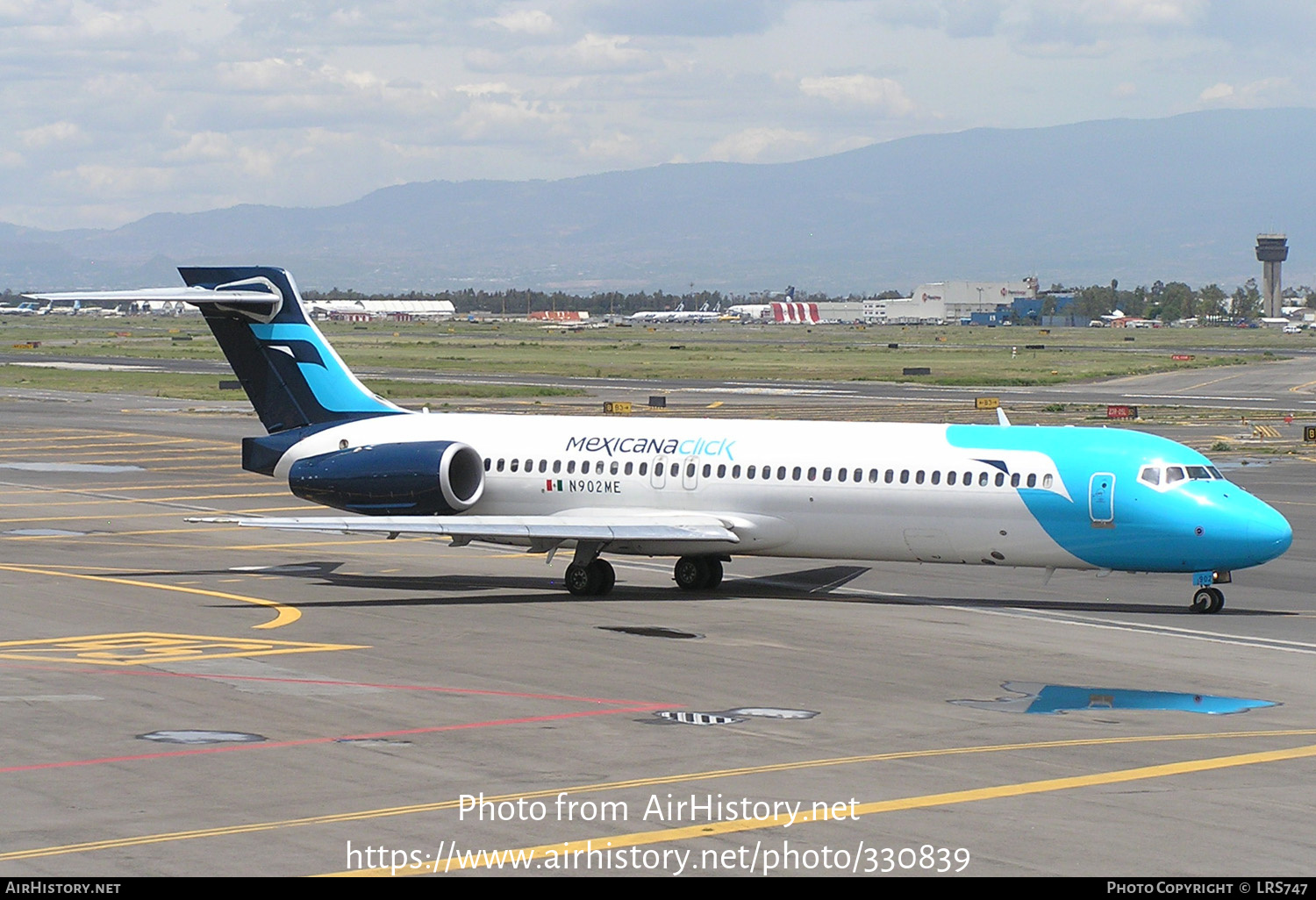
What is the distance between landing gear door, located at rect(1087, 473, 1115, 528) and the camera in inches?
1273

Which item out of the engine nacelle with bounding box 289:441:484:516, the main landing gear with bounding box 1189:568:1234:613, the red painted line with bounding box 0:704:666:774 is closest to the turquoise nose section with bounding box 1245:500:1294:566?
the main landing gear with bounding box 1189:568:1234:613

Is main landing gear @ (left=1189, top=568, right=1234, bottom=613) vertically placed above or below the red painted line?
below

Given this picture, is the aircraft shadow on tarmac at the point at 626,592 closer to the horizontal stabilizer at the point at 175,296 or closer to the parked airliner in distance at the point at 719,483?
the parked airliner in distance at the point at 719,483

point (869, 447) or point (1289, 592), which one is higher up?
point (869, 447)

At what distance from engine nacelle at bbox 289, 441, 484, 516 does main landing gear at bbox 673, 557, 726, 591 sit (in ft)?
15.6

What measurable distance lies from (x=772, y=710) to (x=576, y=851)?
785 cm

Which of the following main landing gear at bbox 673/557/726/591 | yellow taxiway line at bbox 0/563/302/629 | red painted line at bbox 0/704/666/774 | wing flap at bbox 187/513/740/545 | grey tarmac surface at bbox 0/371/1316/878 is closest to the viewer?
grey tarmac surface at bbox 0/371/1316/878

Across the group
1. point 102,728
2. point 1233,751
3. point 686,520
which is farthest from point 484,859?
point 686,520

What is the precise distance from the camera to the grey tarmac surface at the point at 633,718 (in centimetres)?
1573

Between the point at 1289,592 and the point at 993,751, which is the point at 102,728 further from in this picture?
the point at 1289,592

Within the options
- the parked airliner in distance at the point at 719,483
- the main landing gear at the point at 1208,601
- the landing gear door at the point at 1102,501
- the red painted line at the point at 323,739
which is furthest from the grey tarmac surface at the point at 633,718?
the landing gear door at the point at 1102,501

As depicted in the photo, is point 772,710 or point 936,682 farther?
point 936,682

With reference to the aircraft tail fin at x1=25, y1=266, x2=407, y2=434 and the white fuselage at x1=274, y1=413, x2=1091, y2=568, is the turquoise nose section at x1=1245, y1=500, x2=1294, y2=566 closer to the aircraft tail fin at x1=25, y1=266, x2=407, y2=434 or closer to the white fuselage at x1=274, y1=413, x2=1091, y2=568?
the white fuselage at x1=274, y1=413, x2=1091, y2=568

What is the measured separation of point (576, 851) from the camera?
50.2ft
